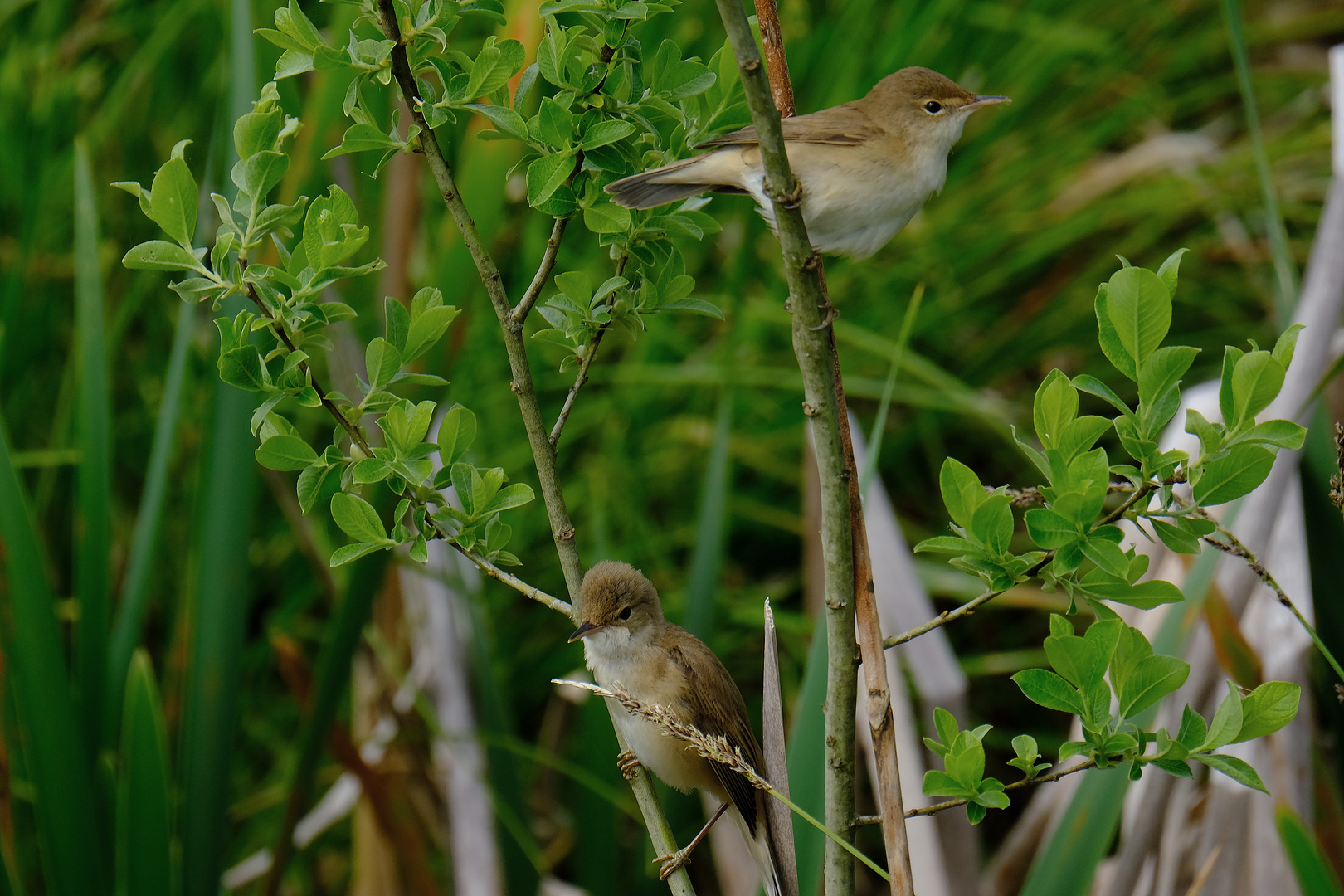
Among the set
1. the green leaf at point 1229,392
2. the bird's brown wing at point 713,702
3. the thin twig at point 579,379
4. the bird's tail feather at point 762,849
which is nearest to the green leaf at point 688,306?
the thin twig at point 579,379

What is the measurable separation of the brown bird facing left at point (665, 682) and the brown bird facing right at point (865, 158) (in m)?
0.48

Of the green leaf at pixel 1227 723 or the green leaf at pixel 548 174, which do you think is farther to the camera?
the green leaf at pixel 548 174

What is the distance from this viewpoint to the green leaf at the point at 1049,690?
Answer: 68 centimetres

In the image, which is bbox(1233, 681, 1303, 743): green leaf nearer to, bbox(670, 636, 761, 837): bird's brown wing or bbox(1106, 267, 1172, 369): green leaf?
bbox(1106, 267, 1172, 369): green leaf

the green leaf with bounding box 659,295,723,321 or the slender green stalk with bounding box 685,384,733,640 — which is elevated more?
the green leaf with bounding box 659,295,723,321

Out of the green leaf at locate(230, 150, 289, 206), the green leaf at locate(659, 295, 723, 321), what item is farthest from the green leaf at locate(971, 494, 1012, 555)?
the green leaf at locate(230, 150, 289, 206)

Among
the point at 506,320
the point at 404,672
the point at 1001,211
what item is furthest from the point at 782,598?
the point at 506,320

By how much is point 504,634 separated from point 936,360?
120 centimetres

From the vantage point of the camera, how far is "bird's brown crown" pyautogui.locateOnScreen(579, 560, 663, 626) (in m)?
1.38

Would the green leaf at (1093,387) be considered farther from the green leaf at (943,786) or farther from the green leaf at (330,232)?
the green leaf at (330,232)

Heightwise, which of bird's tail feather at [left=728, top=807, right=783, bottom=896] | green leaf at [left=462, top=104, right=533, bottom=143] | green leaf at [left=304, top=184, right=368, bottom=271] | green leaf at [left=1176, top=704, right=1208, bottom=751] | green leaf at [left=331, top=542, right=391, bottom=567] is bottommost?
bird's tail feather at [left=728, top=807, right=783, bottom=896]

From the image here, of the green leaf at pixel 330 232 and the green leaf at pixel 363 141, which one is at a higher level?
the green leaf at pixel 363 141

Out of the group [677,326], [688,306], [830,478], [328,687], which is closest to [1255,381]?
[830,478]

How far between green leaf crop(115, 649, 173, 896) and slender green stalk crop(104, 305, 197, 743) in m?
0.20
